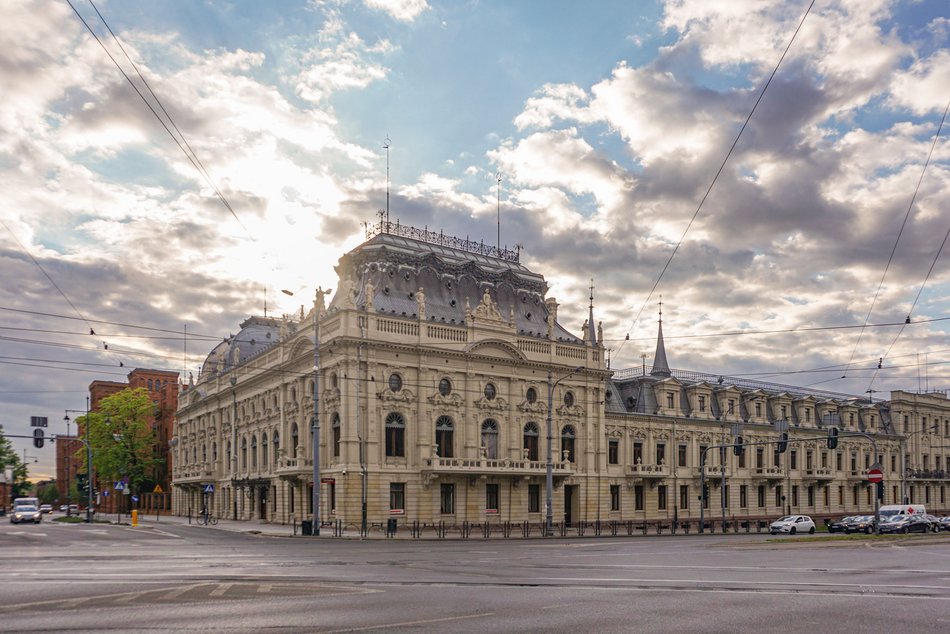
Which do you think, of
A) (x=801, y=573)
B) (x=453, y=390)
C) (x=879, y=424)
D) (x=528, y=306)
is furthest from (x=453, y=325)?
(x=879, y=424)

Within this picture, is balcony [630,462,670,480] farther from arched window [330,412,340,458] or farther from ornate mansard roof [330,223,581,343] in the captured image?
arched window [330,412,340,458]

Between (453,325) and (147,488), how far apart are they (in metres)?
64.5

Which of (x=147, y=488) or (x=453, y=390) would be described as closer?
(x=453, y=390)

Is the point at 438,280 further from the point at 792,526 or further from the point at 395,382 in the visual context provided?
the point at 792,526

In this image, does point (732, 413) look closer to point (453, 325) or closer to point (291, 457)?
point (453, 325)

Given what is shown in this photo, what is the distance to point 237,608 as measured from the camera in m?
14.5

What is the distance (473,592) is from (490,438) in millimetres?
42987

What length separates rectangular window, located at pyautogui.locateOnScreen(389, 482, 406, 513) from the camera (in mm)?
54156

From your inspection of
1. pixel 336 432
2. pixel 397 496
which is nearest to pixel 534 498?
pixel 397 496

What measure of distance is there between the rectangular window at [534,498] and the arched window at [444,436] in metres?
7.48

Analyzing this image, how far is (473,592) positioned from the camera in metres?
16.9

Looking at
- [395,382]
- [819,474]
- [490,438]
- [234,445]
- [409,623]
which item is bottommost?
[819,474]

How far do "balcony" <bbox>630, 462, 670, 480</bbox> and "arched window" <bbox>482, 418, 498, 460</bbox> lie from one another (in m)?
14.2

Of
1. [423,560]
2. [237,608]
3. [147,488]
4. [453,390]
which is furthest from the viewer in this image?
[147,488]
